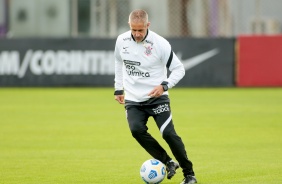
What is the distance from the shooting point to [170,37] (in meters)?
25.1

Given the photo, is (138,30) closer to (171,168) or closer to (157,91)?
(157,91)

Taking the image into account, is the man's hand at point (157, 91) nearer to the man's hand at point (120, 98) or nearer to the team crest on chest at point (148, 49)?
the team crest on chest at point (148, 49)

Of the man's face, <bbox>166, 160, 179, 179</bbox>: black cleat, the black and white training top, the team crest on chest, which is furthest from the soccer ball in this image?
the man's face

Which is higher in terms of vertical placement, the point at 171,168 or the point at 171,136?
the point at 171,136

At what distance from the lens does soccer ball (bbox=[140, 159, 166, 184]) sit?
9367 millimetres

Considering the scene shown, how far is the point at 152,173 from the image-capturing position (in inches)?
368

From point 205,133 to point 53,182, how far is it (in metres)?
5.64

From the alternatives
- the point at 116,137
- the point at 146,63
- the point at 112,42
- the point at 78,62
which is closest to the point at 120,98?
the point at 146,63

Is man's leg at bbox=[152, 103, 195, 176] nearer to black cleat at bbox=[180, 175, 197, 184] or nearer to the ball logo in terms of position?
black cleat at bbox=[180, 175, 197, 184]

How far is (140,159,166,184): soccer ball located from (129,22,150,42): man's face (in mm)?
1458

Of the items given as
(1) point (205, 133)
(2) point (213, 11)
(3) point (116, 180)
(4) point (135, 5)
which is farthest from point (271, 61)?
(3) point (116, 180)

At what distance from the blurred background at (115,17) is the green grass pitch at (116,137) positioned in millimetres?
2728

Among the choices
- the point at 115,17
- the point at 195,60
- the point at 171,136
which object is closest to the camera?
the point at 171,136

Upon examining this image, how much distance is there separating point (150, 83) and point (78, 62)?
15762 mm
